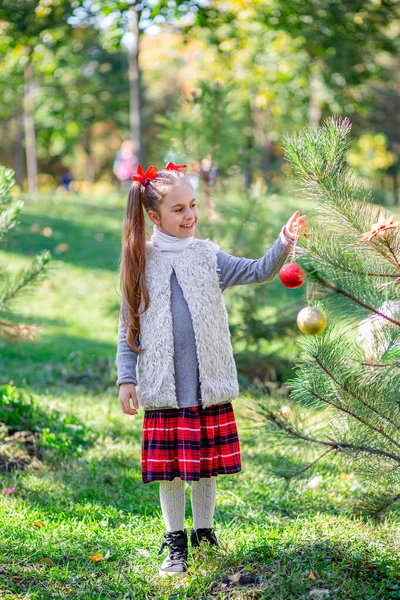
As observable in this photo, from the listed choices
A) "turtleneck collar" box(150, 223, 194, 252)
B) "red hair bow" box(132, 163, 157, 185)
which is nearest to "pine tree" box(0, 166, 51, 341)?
"red hair bow" box(132, 163, 157, 185)

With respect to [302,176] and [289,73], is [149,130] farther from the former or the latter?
[302,176]

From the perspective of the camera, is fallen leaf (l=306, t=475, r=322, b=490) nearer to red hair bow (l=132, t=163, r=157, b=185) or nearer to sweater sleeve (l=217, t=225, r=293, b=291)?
sweater sleeve (l=217, t=225, r=293, b=291)

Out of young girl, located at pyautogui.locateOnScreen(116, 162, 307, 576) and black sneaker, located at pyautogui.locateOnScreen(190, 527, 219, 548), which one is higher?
young girl, located at pyautogui.locateOnScreen(116, 162, 307, 576)

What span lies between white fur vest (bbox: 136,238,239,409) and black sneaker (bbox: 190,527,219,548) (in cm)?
54

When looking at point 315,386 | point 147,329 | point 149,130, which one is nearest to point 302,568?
point 315,386

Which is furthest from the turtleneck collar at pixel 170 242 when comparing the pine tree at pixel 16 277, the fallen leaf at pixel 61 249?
the fallen leaf at pixel 61 249

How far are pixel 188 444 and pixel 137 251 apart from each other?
2.55ft

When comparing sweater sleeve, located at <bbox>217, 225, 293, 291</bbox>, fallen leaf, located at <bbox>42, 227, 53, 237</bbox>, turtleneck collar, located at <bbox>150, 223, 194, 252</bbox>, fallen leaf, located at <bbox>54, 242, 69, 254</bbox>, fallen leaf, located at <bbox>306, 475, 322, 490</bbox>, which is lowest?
fallen leaf, located at <bbox>306, 475, 322, 490</bbox>

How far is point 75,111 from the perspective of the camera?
13203 mm

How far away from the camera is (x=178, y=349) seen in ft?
8.61

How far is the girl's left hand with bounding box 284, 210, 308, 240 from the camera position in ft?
7.37

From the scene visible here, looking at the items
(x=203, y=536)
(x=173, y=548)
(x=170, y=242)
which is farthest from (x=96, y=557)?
(x=170, y=242)

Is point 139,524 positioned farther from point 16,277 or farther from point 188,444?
point 16,277

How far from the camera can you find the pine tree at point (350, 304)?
207 centimetres
